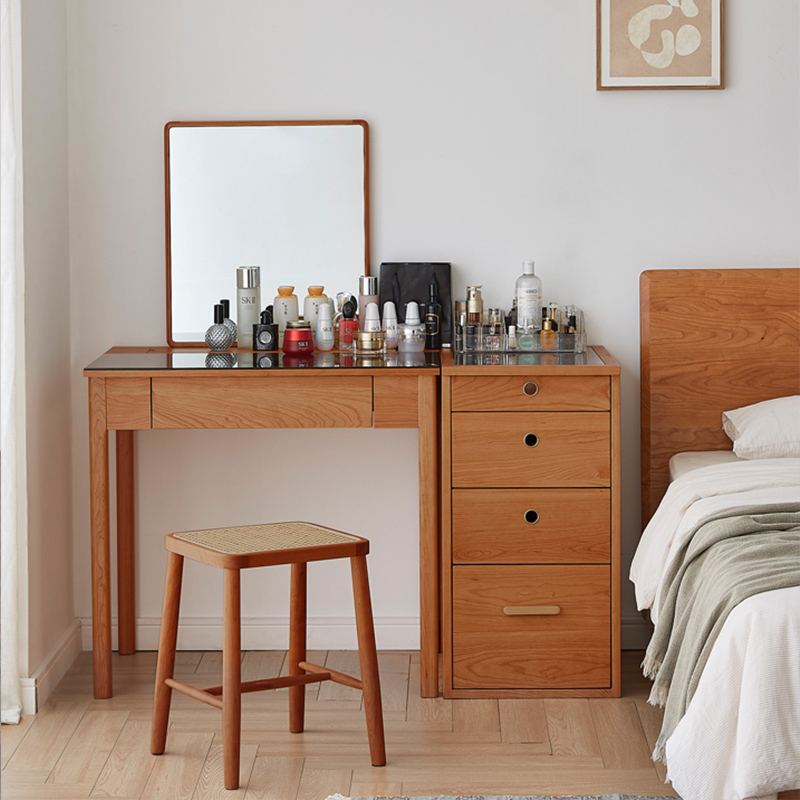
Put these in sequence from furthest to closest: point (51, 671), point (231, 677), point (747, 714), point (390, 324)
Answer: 1. point (390, 324)
2. point (51, 671)
3. point (231, 677)
4. point (747, 714)

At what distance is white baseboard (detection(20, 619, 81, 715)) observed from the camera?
2445 millimetres

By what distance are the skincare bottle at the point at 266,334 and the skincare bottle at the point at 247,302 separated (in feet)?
0.13

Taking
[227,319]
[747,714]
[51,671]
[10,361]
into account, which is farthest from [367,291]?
[747,714]

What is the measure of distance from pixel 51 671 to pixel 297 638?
0.74 meters

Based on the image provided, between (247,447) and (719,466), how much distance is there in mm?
1280

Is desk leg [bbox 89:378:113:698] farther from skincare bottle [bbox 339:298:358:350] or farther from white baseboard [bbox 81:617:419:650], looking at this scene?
skincare bottle [bbox 339:298:358:350]

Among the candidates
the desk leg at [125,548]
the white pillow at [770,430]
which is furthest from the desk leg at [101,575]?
the white pillow at [770,430]

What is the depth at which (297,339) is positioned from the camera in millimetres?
2615

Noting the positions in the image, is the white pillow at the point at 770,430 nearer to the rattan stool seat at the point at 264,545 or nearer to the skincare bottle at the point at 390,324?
the skincare bottle at the point at 390,324

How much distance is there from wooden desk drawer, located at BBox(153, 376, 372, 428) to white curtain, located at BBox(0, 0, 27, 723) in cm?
33

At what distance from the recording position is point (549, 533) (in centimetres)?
249

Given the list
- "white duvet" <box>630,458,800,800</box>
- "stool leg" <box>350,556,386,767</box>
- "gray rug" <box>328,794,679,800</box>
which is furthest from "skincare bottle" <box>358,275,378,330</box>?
"white duvet" <box>630,458,800,800</box>

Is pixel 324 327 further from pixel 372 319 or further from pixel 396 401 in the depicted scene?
pixel 396 401

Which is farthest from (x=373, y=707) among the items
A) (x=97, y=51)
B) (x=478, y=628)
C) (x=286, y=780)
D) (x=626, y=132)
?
(x=97, y=51)
